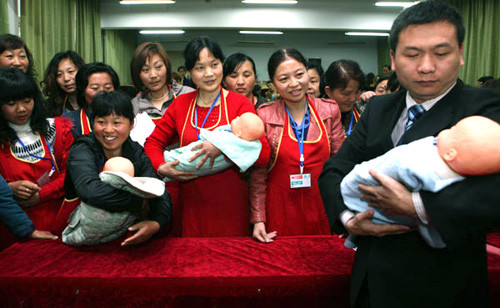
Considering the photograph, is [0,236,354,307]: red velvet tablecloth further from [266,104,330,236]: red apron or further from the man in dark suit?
[266,104,330,236]: red apron

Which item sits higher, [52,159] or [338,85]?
[338,85]

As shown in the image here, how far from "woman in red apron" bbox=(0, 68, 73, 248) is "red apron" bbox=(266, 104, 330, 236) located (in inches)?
50.6

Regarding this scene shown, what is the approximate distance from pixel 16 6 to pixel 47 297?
509 centimetres

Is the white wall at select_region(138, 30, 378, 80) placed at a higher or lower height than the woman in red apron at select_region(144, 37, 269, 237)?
higher

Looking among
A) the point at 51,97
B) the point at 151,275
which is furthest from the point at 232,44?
the point at 151,275

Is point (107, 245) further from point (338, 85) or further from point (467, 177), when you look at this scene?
point (338, 85)

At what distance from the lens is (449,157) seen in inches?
36.2

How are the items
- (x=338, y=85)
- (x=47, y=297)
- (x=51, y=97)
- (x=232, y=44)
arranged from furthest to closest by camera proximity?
(x=232, y=44)
(x=51, y=97)
(x=338, y=85)
(x=47, y=297)

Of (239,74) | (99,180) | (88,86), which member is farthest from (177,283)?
(239,74)

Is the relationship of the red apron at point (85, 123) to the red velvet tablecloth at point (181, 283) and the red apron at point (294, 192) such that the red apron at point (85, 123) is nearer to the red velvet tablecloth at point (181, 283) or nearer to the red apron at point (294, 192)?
the red velvet tablecloth at point (181, 283)

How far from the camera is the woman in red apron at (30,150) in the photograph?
6.47 feet

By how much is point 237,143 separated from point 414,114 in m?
0.88

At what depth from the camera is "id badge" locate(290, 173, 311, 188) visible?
6.51 feet

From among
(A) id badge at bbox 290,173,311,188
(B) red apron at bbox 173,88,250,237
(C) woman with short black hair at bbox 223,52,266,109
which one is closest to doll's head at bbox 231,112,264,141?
(B) red apron at bbox 173,88,250,237
